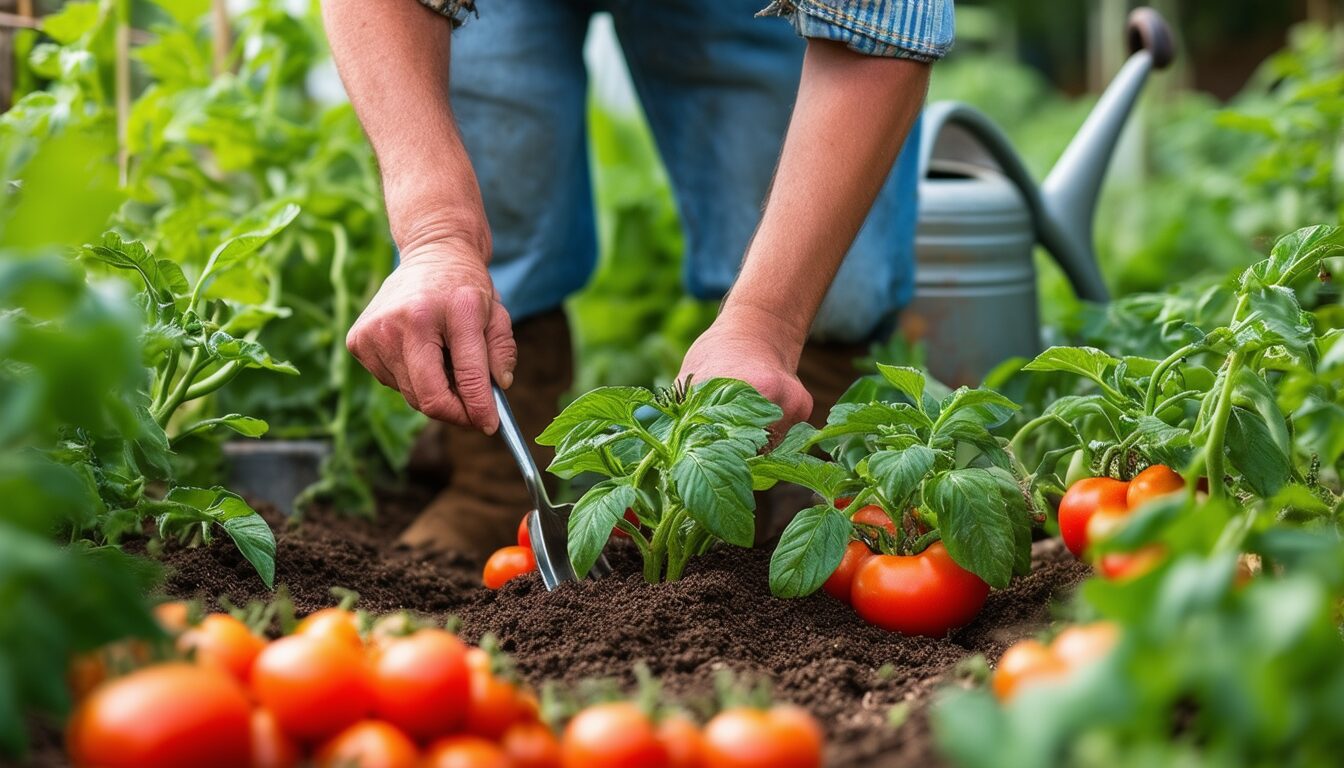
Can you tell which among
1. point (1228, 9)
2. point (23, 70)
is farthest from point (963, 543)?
point (1228, 9)

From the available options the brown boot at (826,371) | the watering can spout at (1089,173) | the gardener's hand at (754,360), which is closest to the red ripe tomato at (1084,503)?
the gardener's hand at (754,360)

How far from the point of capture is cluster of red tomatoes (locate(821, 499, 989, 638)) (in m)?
1.46

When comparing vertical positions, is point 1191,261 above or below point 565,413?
below

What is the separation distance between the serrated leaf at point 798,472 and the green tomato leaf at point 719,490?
77 mm

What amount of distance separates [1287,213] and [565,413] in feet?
8.21

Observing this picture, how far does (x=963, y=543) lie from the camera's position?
1.43 m

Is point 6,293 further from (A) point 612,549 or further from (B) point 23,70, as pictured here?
(B) point 23,70

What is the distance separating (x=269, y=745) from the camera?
2.84ft

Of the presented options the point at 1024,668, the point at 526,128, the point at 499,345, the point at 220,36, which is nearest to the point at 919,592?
the point at 1024,668

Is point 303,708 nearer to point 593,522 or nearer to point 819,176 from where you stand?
point 593,522

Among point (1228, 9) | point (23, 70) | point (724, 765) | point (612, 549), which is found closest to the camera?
point (724, 765)

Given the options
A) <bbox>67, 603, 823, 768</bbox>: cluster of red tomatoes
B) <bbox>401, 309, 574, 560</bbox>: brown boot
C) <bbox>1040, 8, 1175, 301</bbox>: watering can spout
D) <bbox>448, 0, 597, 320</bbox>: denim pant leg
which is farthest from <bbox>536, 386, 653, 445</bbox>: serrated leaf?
<bbox>1040, 8, 1175, 301</bbox>: watering can spout

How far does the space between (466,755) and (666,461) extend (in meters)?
0.59

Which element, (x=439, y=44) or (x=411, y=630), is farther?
(x=439, y=44)
